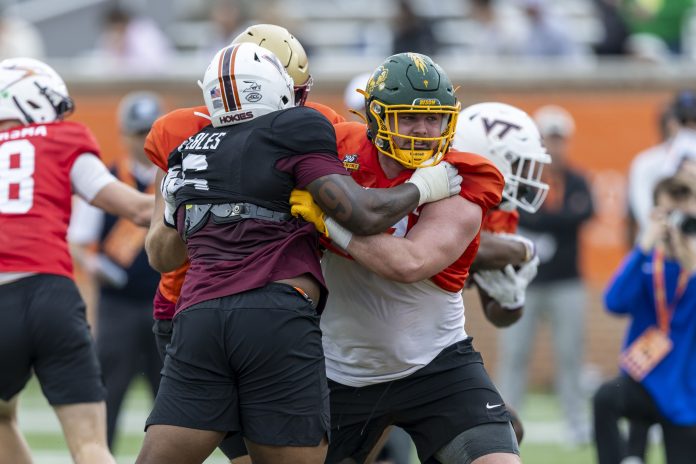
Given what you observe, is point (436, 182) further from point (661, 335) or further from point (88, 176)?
point (661, 335)

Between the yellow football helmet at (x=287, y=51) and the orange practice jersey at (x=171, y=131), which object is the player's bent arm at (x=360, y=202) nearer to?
the orange practice jersey at (x=171, y=131)

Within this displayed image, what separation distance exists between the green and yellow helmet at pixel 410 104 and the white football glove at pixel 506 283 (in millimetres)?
1064

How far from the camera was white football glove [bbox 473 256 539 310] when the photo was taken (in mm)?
6035

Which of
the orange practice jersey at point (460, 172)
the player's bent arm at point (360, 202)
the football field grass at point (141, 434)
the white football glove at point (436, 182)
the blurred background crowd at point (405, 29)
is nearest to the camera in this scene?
the player's bent arm at point (360, 202)

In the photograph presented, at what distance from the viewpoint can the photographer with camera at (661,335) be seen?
700cm

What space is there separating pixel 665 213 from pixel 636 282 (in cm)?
40

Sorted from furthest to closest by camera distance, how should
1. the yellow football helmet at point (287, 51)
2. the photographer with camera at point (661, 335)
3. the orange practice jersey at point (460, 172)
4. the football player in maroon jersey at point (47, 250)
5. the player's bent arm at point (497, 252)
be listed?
the photographer with camera at point (661, 335), the football player in maroon jersey at point (47, 250), the player's bent arm at point (497, 252), the yellow football helmet at point (287, 51), the orange practice jersey at point (460, 172)

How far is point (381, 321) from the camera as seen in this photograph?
5.28 m

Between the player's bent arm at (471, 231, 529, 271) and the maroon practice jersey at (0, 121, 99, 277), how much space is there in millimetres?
1854

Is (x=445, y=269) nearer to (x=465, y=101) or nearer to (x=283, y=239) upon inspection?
(x=283, y=239)

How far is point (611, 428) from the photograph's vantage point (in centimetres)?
720

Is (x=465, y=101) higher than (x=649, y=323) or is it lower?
lower

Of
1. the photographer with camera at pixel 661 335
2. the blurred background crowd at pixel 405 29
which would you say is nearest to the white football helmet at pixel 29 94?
the photographer with camera at pixel 661 335

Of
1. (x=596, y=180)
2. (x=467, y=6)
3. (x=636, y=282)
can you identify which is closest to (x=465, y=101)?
(x=596, y=180)
